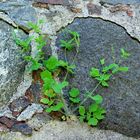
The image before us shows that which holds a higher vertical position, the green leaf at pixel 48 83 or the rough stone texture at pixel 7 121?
the green leaf at pixel 48 83

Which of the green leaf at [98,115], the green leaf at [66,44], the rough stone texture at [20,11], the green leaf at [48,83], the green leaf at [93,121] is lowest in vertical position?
the green leaf at [93,121]

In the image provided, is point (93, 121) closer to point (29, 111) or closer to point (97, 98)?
point (97, 98)

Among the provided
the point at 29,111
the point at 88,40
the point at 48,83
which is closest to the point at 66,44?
the point at 88,40

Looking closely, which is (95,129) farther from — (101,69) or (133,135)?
(101,69)

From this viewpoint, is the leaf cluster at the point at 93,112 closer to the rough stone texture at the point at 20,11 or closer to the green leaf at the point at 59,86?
the green leaf at the point at 59,86

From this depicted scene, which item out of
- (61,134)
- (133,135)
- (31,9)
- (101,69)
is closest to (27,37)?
(31,9)

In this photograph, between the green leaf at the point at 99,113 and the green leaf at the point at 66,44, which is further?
the green leaf at the point at 66,44

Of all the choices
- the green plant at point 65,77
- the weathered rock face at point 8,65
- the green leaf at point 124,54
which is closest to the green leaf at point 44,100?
the green plant at point 65,77
